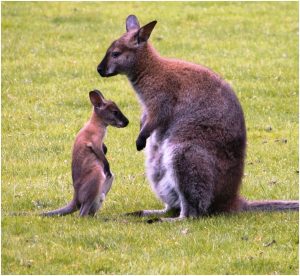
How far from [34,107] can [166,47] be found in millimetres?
4520

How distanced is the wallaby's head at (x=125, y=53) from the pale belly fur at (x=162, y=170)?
2.55 ft

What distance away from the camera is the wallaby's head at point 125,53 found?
8914 millimetres

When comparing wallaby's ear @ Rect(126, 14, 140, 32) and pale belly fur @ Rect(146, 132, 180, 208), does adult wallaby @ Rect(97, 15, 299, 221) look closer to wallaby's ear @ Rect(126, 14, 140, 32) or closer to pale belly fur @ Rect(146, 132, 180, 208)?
pale belly fur @ Rect(146, 132, 180, 208)

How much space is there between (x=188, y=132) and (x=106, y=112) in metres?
0.94

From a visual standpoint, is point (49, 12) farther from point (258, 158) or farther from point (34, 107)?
point (258, 158)

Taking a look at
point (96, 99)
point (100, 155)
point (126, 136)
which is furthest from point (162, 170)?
point (126, 136)

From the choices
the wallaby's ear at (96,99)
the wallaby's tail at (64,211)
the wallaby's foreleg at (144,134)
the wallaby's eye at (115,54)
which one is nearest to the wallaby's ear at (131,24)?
the wallaby's eye at (115,54)

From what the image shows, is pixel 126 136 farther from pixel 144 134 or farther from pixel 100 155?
pixel 100 155

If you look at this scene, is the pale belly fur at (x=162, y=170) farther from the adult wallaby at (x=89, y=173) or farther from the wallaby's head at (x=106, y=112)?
the adult wallaby at (x=89, y=173)

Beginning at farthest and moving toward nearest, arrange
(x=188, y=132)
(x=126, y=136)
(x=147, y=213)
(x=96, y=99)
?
(x=126, y=136) → (x=96, y=99) → (x=147, y=213) → (x=188, y=132)

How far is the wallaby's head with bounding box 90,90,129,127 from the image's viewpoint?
8.93 m

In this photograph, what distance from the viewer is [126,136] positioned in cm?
1287

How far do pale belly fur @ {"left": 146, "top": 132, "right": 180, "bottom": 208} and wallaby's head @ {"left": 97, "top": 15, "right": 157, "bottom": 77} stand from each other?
778 millimetres

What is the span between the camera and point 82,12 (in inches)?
826
